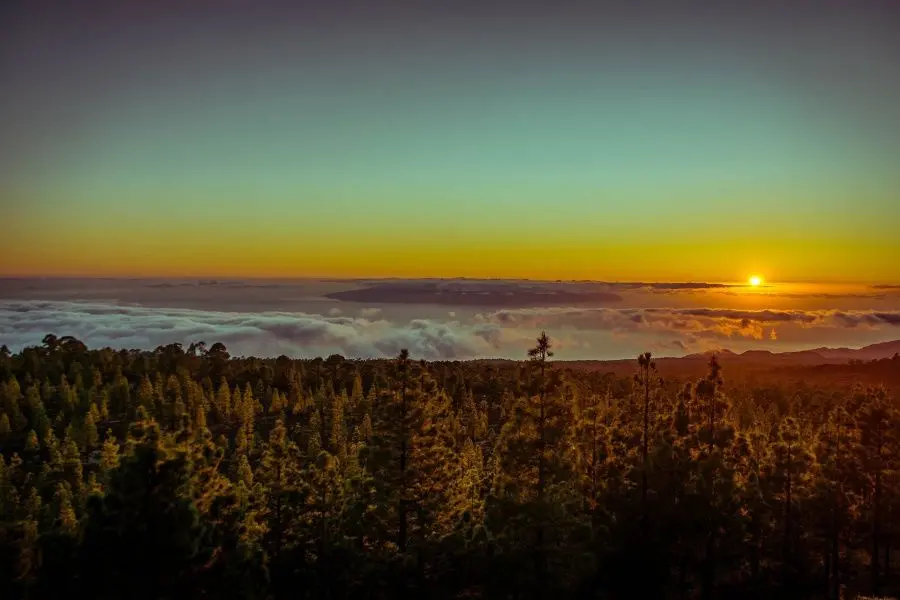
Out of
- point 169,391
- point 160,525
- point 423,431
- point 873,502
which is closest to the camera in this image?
point 160,525

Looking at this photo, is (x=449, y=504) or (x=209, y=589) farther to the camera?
(x=449, y=504)

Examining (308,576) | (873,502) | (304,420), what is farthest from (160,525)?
(304,420)

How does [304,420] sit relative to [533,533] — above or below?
below

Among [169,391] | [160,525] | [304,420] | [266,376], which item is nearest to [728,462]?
[160,525]

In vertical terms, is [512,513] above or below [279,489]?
above

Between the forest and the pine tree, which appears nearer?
the forest

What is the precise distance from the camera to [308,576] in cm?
4325

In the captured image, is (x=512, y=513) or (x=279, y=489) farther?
(x=279, y=489)

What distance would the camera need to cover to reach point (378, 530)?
3828 cm

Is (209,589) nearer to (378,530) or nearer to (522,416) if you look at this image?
(378,530)

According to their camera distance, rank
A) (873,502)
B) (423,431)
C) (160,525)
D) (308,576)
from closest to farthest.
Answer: (160,525) → (423,431) → (308,576) → (873,502)

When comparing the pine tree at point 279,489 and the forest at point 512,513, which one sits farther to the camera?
the pine tree at point 279,489

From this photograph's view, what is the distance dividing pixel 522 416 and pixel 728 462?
13.2m

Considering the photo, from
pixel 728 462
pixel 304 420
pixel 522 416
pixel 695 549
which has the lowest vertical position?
pixel 304 420
